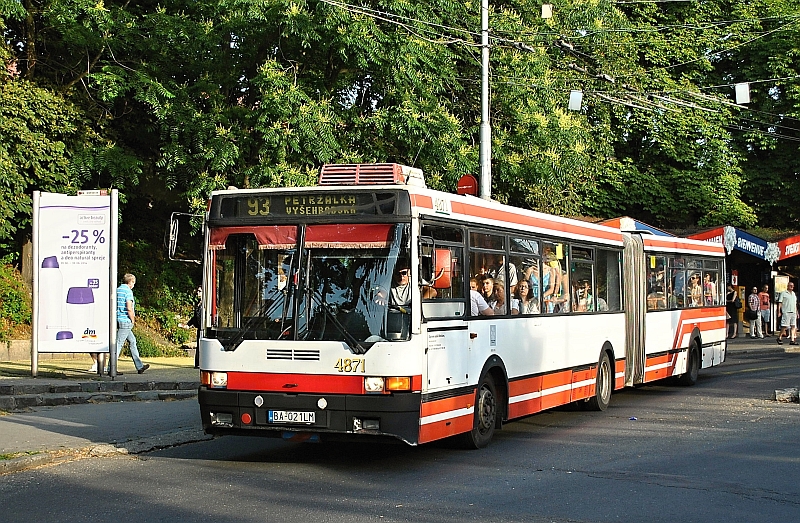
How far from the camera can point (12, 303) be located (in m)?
25.0

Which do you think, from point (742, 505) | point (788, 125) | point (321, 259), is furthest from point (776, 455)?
point (788, 125)

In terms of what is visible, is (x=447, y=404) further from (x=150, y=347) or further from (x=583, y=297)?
(x=150, y=347)

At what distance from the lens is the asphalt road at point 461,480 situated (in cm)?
856

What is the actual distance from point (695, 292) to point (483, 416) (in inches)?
399

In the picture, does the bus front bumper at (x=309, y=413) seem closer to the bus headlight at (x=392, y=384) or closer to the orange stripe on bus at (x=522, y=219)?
the bus headlight at (x=392, y=384)

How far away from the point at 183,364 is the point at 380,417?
1410cm

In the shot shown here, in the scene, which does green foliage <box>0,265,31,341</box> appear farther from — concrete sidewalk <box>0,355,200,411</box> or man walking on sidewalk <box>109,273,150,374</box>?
man walking on sidewalk <box>109,273,150,374</box>

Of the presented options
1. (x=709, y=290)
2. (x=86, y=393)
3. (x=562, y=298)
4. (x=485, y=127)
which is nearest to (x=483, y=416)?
(x=562, y=298)

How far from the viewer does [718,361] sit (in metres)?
22.1

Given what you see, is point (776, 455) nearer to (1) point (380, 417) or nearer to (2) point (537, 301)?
(2) point (537, 301)

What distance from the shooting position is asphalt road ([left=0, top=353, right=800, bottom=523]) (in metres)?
8.56

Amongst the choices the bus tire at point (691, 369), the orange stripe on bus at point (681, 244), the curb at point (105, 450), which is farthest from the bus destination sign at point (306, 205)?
the bus tire at point (691, 369)

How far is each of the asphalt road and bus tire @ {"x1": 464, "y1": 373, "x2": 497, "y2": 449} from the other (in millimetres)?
151

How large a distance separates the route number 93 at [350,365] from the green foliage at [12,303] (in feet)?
52.7
